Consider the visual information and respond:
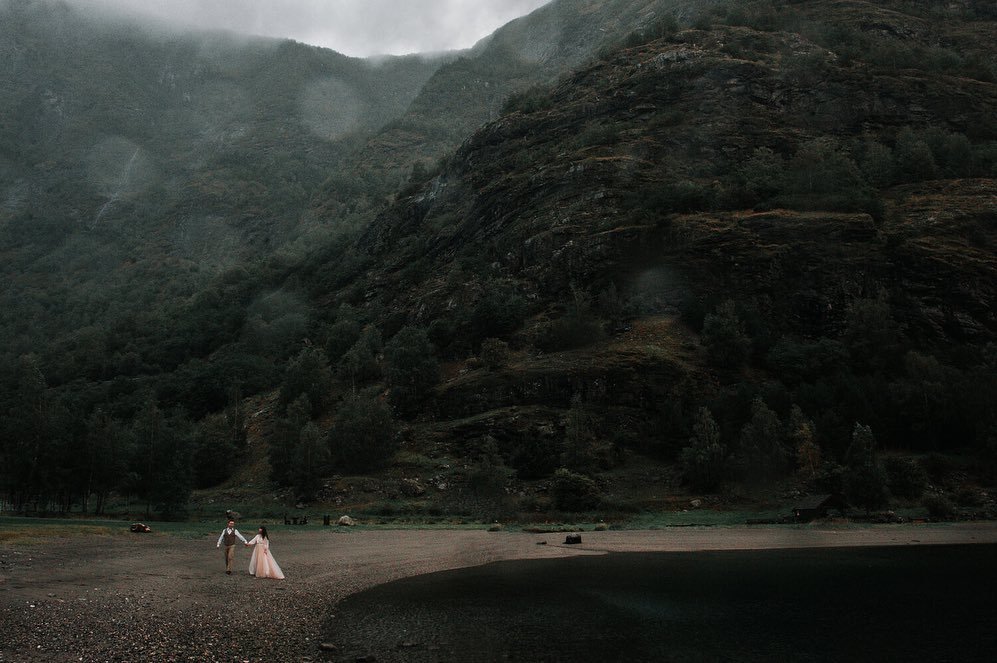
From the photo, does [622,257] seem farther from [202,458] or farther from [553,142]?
[202,458]

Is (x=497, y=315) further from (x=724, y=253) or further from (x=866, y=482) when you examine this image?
(x=866, y=482)

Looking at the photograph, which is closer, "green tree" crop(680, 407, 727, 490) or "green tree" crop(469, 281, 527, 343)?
"green tree" crop(680, 407, 727, 490)

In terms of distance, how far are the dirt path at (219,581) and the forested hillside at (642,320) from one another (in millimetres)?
20487

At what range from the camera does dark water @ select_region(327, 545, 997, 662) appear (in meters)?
14.2

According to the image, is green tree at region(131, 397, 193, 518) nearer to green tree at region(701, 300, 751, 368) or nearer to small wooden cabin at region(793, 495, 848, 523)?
small wooden cabin at region(793, 495, 848, 523)

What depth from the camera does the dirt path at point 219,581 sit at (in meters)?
12.2

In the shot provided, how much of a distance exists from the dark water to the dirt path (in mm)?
1814

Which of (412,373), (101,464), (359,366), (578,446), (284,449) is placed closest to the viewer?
(578,446)

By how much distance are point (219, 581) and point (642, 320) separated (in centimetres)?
7704

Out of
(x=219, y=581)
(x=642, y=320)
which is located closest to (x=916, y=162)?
(x=642, y=320)

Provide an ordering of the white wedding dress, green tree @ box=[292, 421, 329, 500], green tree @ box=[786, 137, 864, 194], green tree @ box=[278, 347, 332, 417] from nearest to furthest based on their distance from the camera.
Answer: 1. the white wedding dress
2. green tree @ box=[292, 421, 329, 500]
3. green tree @ box=[786, 137, 864, 194]
4. green tree @ box=[278, 347, 332, 417]

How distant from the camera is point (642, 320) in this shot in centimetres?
8981

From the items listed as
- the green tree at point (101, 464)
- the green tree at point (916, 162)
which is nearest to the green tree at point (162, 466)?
the green tree at point (101, 464)

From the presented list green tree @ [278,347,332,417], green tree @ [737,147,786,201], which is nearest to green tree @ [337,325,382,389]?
green tree @ [278,347,332,417]
